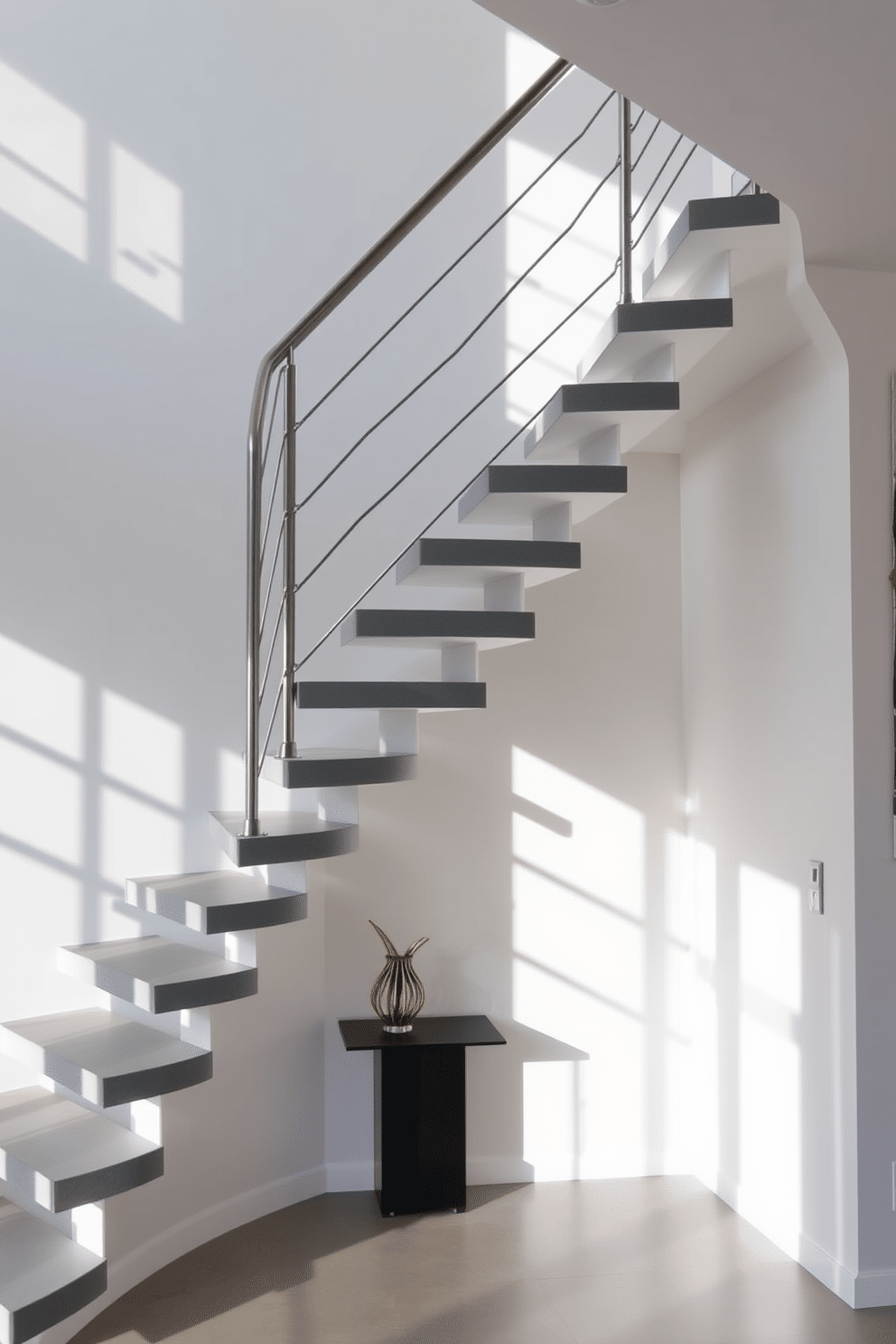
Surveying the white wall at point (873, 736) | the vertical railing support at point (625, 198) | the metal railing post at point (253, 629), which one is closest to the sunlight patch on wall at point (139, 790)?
the metal railing post at point (253, 629)

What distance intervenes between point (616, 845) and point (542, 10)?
3.41m

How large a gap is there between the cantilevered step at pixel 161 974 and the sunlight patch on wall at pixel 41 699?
777mm

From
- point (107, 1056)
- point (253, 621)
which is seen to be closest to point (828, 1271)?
point (107, 1056)

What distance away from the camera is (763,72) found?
250cm

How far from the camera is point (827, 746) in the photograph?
385 centimetres

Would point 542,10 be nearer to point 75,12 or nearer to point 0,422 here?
point 0,422

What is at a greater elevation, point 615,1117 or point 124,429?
point 124,429

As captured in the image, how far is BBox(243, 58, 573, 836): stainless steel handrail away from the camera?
11.6 feet

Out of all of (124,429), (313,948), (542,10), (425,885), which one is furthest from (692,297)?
(313,948)

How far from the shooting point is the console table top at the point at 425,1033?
4.32m

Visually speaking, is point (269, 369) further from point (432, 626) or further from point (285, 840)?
point (285, 840)

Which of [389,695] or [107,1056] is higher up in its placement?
[389,695]

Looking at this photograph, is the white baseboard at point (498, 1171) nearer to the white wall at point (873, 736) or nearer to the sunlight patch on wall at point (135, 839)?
the white wall at point (873, 736)

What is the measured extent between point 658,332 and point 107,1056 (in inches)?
109
